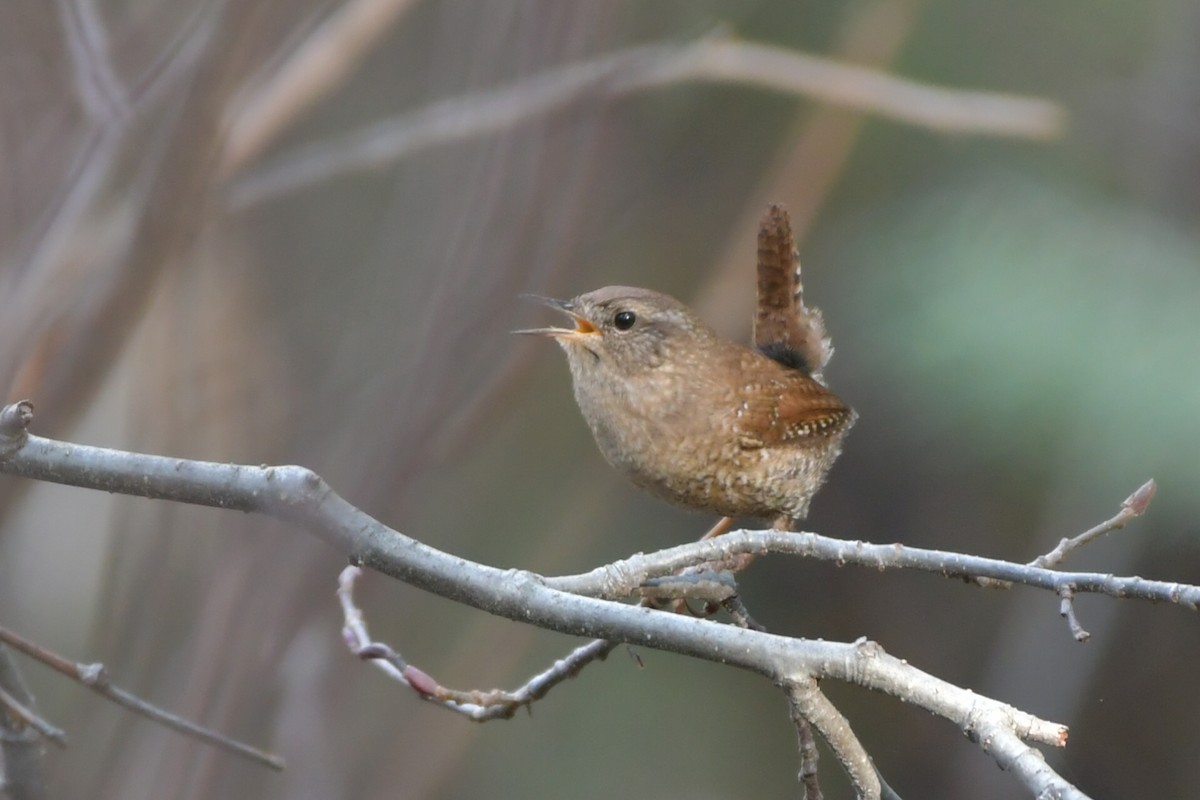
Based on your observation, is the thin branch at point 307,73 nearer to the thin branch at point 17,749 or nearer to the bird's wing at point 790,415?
the bird's wing at point 790,415

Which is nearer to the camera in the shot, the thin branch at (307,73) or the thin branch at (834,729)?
the thin branch at (834,729)

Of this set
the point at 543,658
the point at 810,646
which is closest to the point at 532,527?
the point at 543,658

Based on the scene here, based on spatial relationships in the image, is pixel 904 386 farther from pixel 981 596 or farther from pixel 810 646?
pixel 810 646

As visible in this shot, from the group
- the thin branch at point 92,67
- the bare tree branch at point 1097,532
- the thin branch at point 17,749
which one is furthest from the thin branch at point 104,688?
the thin branch at point 92,67

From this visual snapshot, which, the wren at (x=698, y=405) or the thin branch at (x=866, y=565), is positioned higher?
the wren at (x=698, y=405)

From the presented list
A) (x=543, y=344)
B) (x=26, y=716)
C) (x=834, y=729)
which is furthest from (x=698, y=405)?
(x=26, y=716)

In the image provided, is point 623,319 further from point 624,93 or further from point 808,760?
point 808,760

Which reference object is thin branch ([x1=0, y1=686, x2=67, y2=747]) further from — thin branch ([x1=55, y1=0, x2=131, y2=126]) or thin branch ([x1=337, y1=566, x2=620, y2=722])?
thin branch ([x1=55, y1=0, x2=131, y2=126])

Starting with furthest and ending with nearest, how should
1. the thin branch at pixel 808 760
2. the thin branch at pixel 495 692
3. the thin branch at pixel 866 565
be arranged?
the thin branch at pixel 495 692
the thin branch at pixel 808 760
the thin branch at pixel 866 565
